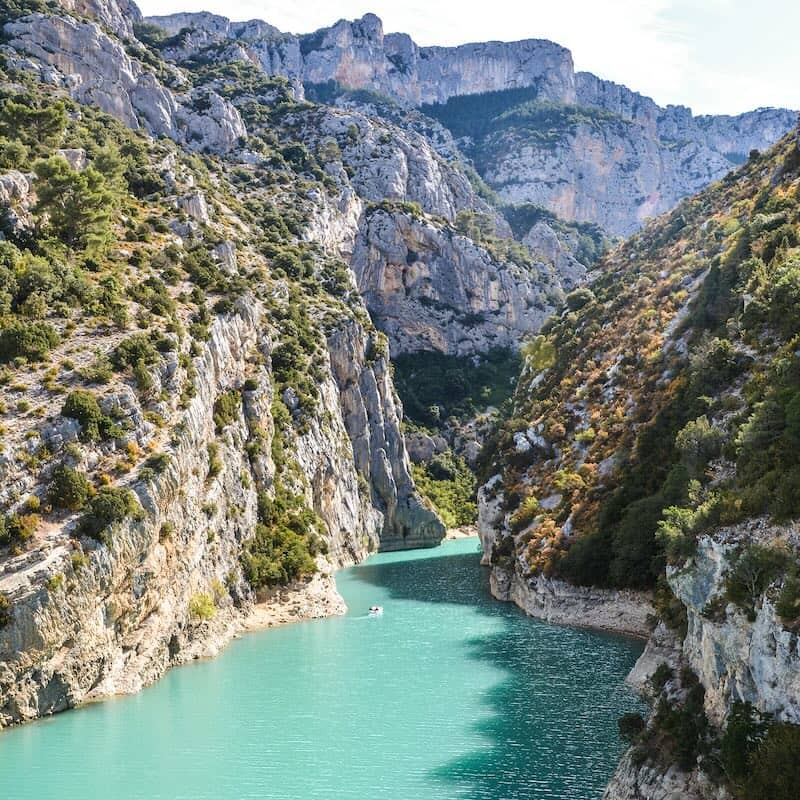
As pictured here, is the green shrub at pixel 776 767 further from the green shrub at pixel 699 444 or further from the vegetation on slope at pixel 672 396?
the green shrub at pixel 699 444

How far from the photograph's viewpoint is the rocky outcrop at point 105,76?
95625 millimetres

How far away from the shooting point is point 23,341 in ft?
147

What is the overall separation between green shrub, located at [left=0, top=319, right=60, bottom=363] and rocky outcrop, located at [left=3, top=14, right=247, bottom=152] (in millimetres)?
58421

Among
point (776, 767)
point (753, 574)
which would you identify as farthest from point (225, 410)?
point (776, 767)

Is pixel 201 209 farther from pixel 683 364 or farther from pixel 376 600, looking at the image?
pixel 683 364

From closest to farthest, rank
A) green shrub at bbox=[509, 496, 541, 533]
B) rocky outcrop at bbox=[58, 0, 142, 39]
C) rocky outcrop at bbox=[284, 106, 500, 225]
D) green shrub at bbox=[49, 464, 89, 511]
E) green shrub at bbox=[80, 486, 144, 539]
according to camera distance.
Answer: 1. green shrub at bbox=[80, 486, 144, 539]
2. green shrub at bbox=[49, 464, 89, 511]
3. green shrub at bbox=[509, 496, 541, 533]
4. rocky outcrop at bbox=[58, 0, 142, 39]
5. rocky outcrop at bbox=[284, 106, 500, 225]

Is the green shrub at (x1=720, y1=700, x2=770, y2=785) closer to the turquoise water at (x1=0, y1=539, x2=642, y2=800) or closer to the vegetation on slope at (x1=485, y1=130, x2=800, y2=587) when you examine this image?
the vegetation on slope at (x1=485, y1=130, x2=800, y2=587)

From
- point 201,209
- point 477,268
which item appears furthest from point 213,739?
point 477,268

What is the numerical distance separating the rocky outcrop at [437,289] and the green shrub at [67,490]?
9491cm

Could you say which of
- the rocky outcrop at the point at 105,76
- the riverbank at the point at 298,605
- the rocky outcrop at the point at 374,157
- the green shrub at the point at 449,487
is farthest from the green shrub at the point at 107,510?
the rocky outcrop at the point at 374,157

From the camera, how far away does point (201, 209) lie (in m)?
82.6

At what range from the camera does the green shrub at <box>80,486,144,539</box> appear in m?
39.2

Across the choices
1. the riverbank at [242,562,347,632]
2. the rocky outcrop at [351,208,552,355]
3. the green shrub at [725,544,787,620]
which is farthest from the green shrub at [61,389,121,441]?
the rocky outcrop at [351,208,552,355]

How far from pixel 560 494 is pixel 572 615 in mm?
11069
